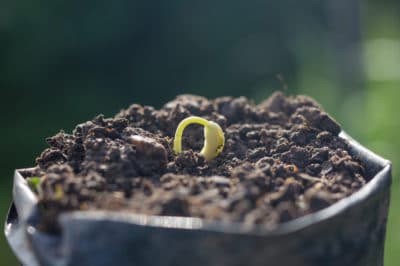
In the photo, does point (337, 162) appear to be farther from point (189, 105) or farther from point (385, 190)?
point (189, 105)

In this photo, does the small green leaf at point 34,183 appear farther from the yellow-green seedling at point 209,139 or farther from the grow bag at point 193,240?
the yellow-green seedling at point 209,139

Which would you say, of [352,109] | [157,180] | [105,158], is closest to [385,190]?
[157,180]

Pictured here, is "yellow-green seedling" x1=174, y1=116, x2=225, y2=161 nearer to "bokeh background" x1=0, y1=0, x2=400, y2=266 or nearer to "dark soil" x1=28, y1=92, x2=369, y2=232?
"dark soil" x1=28, y1=92, x2=369, y2=232

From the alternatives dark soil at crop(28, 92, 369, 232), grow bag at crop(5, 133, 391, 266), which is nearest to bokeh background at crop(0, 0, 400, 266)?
dark soil at crop(28, 92, 369, 232)

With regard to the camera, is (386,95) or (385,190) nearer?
(385,190)

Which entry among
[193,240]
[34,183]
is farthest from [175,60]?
[193,240]

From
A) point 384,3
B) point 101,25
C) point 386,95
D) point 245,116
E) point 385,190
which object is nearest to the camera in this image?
point 385,190
